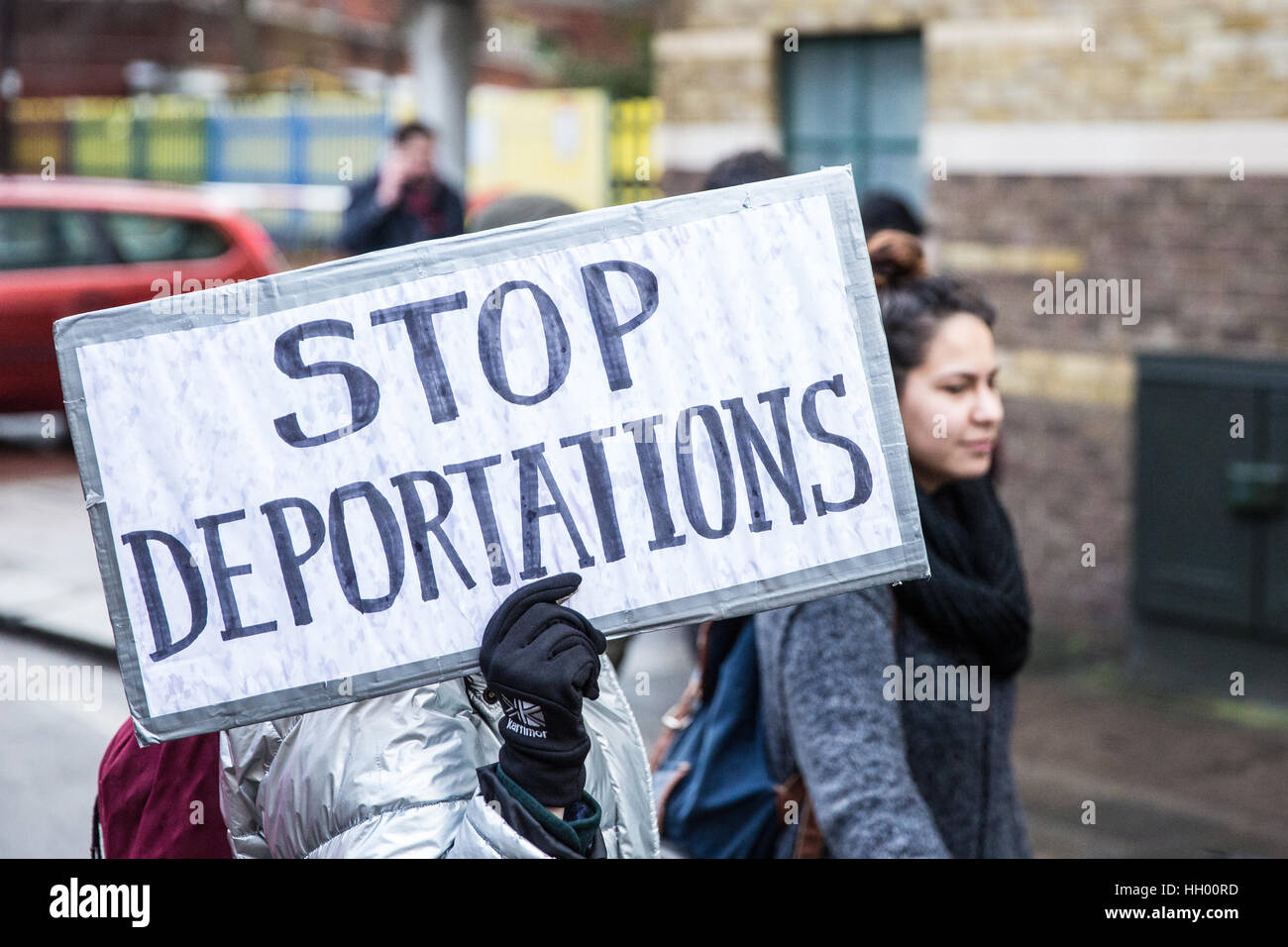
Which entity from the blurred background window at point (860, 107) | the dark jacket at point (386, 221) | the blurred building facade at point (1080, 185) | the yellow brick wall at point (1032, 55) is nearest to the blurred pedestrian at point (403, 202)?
the dark jacket at point (386, 221)

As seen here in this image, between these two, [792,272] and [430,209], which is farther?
[430,209]

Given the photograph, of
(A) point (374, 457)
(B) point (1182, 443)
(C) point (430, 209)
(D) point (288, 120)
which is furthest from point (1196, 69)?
(D) point (288, 120)

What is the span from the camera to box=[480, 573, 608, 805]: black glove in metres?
2.02

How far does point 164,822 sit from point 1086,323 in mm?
6883

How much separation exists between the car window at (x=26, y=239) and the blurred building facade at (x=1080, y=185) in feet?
21.5

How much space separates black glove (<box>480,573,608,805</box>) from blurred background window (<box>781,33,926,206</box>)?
25.1 ft

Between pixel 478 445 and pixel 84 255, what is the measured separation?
12182mm

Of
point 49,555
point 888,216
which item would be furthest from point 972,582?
point 49,555

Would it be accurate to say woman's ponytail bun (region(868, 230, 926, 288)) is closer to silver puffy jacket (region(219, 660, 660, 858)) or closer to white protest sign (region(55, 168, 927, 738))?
white protest sign (region(55, 168, 927, 738))

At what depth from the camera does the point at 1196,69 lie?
25.8 feet

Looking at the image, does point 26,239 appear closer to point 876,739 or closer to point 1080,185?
point 1080,185

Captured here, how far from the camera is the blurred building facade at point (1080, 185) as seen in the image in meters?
7.66

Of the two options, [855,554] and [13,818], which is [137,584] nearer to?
[855,554]

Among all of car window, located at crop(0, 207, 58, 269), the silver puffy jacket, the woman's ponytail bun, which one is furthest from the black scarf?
car window, located at crop(0, 207, 58, 269)
